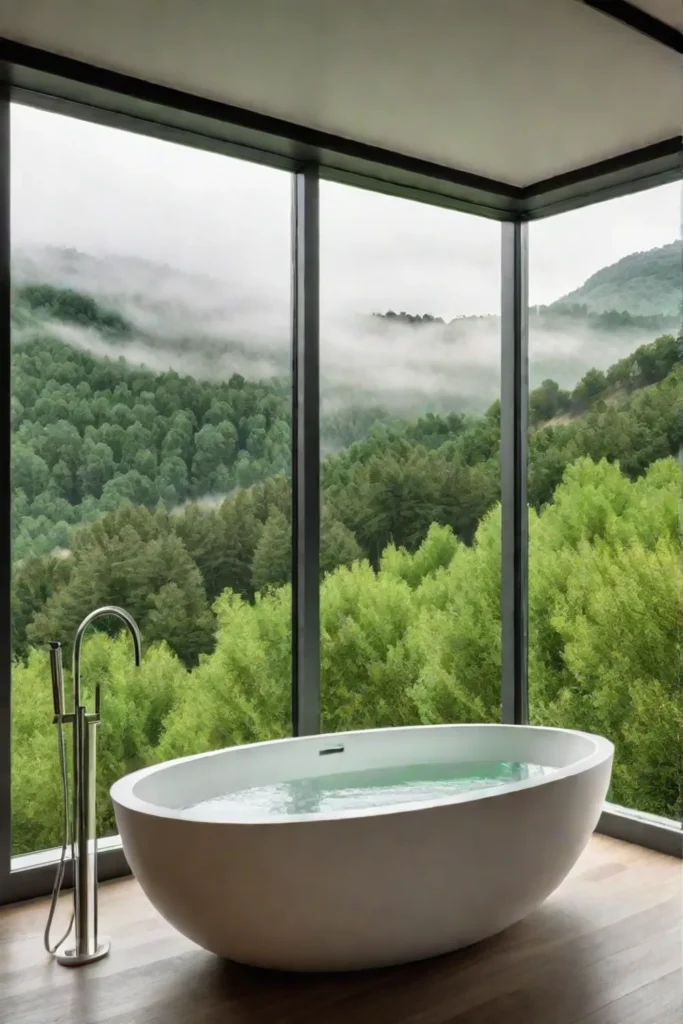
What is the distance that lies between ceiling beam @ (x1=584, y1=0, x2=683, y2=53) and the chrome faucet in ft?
7.51

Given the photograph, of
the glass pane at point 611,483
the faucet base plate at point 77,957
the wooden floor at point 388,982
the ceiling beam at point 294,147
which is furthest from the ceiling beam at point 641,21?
the faucet base plate at point 77,957

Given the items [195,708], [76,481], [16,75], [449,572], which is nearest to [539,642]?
[449,572]

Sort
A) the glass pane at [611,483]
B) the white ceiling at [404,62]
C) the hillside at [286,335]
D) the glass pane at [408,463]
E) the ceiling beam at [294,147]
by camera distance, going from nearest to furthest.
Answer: the white ceiling at [404,62] → the ceiling beam at [294,147] → the hillside at [286,335] → the glass pane at [611,483] → the glass pane at [408,463]

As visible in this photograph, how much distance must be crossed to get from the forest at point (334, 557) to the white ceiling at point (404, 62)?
2.90 feet

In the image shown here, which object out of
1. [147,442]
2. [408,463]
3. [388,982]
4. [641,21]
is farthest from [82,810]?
[641,21]

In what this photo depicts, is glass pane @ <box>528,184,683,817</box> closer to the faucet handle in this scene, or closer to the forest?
the forest

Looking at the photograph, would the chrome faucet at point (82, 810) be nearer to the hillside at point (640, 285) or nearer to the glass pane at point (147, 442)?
the glass pane at point (147, 442)

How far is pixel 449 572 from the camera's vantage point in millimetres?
4758

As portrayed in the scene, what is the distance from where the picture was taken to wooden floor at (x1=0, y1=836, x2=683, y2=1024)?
2.51 metres

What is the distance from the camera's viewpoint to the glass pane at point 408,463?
439 centimetres

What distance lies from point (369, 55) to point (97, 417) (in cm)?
158

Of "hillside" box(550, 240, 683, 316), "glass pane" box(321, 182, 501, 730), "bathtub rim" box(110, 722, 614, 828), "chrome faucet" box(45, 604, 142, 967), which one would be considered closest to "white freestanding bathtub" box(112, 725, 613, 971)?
"bathtub rim" box(110, 722, 614, 828)

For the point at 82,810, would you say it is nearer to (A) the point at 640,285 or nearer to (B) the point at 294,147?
(B) the point at 294,147

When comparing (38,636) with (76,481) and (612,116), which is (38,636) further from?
(612,116)
